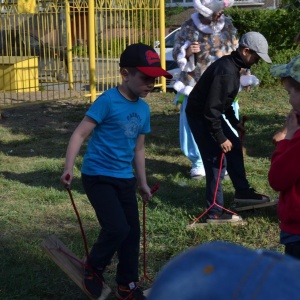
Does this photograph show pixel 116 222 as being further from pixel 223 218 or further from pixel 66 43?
pixel 66 43

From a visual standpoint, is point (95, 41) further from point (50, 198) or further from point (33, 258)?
point (33, 258)

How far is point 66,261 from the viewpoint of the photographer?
3902 millimetres

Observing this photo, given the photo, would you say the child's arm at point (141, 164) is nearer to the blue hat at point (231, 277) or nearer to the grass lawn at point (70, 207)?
the grass lawn at point (70, 207)

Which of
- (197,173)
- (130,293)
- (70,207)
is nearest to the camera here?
(130,293)

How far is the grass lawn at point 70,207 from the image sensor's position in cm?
431

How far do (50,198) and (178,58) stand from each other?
1.91 m

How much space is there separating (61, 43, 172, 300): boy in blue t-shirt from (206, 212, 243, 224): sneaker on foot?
1.50 metres

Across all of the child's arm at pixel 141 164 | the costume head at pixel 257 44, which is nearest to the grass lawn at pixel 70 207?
the child's arm at pixel 141 164

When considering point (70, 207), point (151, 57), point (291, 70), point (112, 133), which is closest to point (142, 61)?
point (151, 57)

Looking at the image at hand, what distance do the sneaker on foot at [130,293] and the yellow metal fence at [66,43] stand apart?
313 inches

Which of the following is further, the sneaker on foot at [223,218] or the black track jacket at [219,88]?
the sneaker on foot at [223,218]

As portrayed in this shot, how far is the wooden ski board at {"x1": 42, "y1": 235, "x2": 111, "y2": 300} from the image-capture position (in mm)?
3799

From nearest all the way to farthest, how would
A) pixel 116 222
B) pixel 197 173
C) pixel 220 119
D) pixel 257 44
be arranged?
pixel 116 222
pixel 257 44
pixel 220 119
pixel 197 173

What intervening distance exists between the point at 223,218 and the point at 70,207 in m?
1.36
